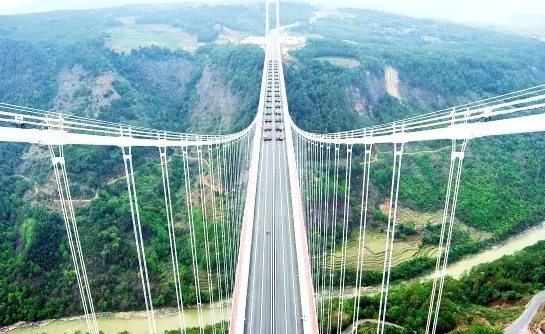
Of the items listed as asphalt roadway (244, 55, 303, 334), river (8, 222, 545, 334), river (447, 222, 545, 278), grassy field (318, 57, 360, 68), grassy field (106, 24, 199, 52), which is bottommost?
river (8, 222, 545, 334)

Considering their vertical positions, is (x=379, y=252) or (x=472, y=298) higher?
(x=472, y=298)

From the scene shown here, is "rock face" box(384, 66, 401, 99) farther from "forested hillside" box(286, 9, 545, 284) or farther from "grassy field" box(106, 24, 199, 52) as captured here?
"grassy field" box(106, 24, 199, 52)

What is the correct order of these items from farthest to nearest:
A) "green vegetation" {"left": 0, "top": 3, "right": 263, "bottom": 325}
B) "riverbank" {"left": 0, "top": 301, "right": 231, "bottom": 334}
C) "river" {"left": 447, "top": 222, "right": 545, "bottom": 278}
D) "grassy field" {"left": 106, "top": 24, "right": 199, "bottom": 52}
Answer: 1. "grassy field" {"left": 106, "top": 24, "right": 199, "bottom": 52}
2. "river" {"left": 447, "top": 222, "right": 545, "bottom": 278}
3. "green vegetation" {"left": 0, "top": 3, "right": 263, "bottom": 325}
4. "riverbank" {"left": 0, "top": 301, "right": 231, "bottom": 334}

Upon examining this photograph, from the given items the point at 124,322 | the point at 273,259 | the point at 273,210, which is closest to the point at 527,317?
the point at 273,259

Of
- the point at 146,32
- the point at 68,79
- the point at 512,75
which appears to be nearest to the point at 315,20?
the point at 146,32

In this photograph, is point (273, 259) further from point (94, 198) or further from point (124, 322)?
point (94, 198)

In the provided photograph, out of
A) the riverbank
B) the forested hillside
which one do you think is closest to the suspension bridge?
the riverbank

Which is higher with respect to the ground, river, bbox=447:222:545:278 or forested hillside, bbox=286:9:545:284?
forested hillside, bbox=286:9:545:284

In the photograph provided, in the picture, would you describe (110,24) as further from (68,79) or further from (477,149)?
(477,149)
